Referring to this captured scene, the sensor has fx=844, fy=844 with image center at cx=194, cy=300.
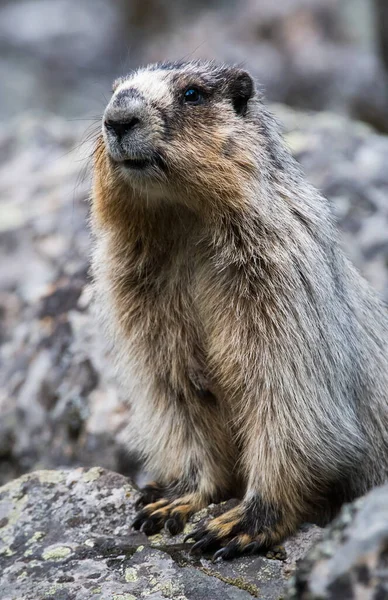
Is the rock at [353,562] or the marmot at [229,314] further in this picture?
the marmot at [229,314]

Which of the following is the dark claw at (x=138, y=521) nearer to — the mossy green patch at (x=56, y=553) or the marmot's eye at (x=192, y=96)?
the mossy green patch at (x=56, y=553)

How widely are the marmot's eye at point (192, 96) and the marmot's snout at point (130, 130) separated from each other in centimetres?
39

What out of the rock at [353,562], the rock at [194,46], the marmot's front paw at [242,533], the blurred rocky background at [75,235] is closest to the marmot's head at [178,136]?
the blurred rocky background at [75,235]

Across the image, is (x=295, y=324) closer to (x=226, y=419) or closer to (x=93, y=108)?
(x=226, y=419)

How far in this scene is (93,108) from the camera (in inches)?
720

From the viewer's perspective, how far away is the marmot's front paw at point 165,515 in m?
4.95

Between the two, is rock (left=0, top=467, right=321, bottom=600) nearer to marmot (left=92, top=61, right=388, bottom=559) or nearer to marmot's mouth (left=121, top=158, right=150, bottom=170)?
marmot (left=92, top=61, right=388, bottom=559)

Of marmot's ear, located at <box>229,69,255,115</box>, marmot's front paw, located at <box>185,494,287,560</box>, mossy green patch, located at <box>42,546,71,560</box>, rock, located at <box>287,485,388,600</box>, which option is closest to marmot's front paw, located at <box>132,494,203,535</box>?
marmot's front paw, located at <box>185,494,287,560</box>

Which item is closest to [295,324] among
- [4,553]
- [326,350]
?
[326,350]

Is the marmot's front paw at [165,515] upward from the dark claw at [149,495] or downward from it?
downward

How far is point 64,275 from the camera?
26.9 ft

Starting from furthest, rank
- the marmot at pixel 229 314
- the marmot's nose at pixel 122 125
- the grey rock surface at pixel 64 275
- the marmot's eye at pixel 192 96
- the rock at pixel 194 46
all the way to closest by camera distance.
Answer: the rock at pixel 194 46, the grey rock surface at pixel 64 275, the marmot's eye at pixel 192 96, the marmot at pixel 229 314, the marmot's nose at pixel 122 125

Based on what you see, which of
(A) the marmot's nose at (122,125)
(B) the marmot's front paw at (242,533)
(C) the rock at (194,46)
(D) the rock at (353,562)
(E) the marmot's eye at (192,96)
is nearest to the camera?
(D) the rock at (353,562)

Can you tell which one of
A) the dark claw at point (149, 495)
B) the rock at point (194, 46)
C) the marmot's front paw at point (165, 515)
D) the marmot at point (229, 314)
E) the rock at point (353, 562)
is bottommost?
the rock at point (353, 562)
